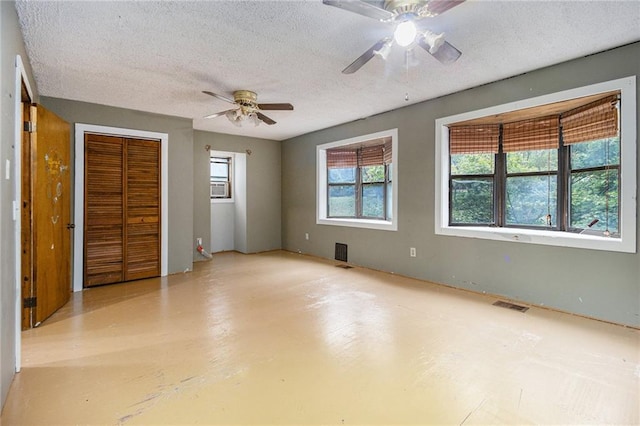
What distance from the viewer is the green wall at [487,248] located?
2875 mm

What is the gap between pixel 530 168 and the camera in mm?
3795

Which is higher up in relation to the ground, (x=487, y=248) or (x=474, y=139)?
(x=474, y=139)

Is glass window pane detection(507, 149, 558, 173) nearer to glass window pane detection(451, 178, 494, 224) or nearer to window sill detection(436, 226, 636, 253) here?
glass window pane detection(451, 178, 494, 224)

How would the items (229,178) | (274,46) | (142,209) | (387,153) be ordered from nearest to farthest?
(274,46) < (142,209) < (387,153) < (229,178)

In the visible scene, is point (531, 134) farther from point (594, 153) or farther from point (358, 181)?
point (358, 181)

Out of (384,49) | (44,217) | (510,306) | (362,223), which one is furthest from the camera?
(362,223)

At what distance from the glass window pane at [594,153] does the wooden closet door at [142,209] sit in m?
5.40

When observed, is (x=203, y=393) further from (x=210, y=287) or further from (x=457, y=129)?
(x=457, y=129)

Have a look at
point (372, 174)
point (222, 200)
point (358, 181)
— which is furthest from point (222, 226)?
point (372, 174)

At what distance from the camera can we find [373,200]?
5.64 meters

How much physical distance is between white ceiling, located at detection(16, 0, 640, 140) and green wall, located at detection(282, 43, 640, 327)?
195mm

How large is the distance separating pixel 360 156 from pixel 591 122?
10.8 ft

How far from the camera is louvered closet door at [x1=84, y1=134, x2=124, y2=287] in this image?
4.20 meters

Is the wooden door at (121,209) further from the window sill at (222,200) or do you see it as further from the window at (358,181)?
the window at (358,181)
